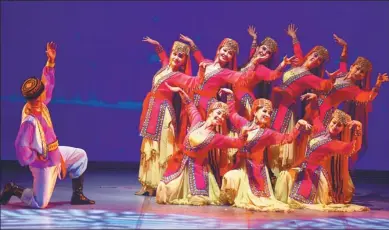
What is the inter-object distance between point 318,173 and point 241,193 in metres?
0.64

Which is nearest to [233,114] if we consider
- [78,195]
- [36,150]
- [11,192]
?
[78,195]

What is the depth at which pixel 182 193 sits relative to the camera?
6488mm

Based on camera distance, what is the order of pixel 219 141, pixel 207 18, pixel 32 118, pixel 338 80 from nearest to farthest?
1. pixel 32 118
2. pixel 219 141
3. pixel 338 80
4. pixel 207 18

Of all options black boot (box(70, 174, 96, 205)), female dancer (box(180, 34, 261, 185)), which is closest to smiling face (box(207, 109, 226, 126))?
female dancer (box(180, 34, 261, 185))

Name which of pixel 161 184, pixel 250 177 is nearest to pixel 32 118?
pixel 161 184

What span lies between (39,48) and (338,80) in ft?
9.27

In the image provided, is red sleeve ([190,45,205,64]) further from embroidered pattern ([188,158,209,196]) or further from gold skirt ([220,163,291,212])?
gold skirt ([220,163,291,212])

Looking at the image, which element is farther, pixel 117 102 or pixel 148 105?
pixel 117 102

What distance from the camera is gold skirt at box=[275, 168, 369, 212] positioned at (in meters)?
6.39

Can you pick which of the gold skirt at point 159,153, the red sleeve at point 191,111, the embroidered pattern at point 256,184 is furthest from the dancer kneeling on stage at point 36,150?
the embroidered pattern at point 256,184

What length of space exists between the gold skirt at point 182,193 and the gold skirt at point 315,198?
19.4 inches

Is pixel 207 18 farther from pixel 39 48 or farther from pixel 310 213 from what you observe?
pixel 310 213

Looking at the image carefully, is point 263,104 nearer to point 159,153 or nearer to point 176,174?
point 176,174

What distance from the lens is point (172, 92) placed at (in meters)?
6.90
